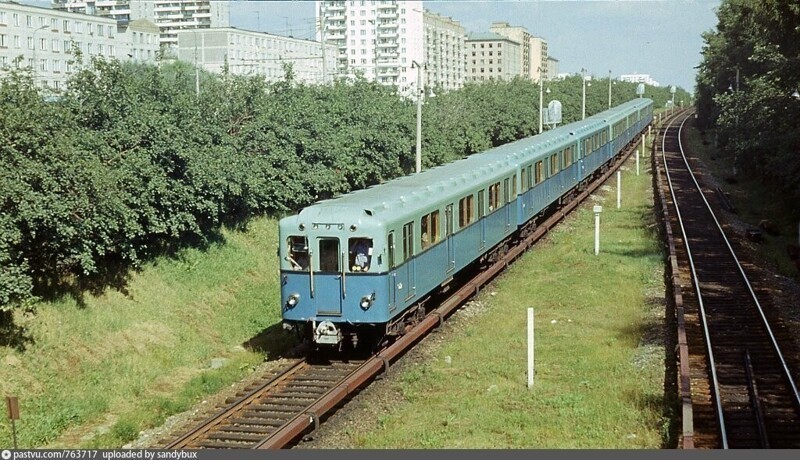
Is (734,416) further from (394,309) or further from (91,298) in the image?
(91,298)

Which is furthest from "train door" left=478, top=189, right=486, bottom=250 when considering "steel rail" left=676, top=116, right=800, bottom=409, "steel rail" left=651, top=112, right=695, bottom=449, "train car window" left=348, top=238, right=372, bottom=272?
"train car window" left=348, top=238, right=372, bottom=272

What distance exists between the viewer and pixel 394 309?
53.1ft

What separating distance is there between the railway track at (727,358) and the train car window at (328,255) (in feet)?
20.0

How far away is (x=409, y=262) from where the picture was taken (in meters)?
16.9

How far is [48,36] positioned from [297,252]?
190ft

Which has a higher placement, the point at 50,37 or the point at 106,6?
the point at 106,6

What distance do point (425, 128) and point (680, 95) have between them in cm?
14119

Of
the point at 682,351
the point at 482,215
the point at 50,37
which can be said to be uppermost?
the point at 50,37

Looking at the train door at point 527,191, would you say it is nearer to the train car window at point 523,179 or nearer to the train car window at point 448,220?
the train car window at point 523,179

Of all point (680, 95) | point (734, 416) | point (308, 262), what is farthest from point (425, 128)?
point (680, 95)

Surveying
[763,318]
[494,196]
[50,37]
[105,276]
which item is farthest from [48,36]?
[763,318]

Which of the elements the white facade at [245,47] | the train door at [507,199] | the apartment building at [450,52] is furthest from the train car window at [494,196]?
the apartment building at [450,52]

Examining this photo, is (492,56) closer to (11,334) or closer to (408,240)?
(408,240)

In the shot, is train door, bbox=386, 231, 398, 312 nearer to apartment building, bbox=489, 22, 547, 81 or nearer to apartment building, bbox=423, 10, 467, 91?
apartment building, bbox=423, 10, 467, 91
